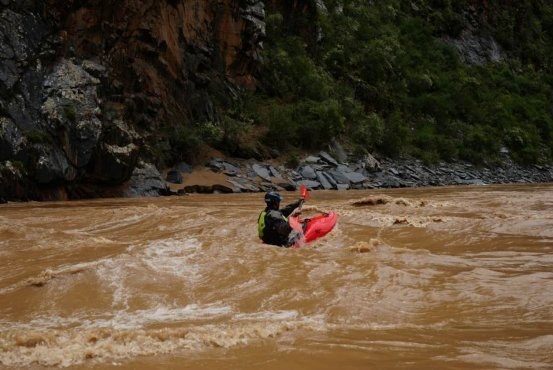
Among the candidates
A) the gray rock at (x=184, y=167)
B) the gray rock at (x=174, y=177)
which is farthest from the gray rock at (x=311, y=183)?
the gray rock at (x=174, y=177)

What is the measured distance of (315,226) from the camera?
8195 millimetres

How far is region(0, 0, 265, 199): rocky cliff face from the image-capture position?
12.9 m

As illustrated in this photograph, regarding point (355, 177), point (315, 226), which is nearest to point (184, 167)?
point (355, 177)

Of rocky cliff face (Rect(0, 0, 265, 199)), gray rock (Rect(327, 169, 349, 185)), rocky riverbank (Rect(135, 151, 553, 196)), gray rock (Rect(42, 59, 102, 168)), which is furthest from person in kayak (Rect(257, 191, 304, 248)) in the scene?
gray rock (Rect(327, 169, 349, 185))

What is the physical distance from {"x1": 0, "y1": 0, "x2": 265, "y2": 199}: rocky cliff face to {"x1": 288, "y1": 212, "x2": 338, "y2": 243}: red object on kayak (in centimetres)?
731

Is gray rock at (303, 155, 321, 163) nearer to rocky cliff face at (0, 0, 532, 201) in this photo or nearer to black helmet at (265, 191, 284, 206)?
rocky cliff face at (0, 0, 532, 201)

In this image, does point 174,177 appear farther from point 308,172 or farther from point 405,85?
point 405,85

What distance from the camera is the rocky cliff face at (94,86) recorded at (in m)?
12.9

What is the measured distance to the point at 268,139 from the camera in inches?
762

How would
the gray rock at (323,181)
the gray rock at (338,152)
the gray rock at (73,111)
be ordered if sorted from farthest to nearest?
the gray rock at (338,152) < the gray rock at (323,181) < the gray rock at (73,111)

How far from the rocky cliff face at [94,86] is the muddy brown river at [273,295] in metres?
3.71

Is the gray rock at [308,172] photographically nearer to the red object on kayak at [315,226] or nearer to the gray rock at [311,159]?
the gray rock at [311,159]

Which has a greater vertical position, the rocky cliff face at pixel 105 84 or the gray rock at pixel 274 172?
the rocky cliff face at pixel 105 84

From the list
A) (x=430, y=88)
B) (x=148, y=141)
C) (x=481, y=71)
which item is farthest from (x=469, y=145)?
(x=148, y=141)
